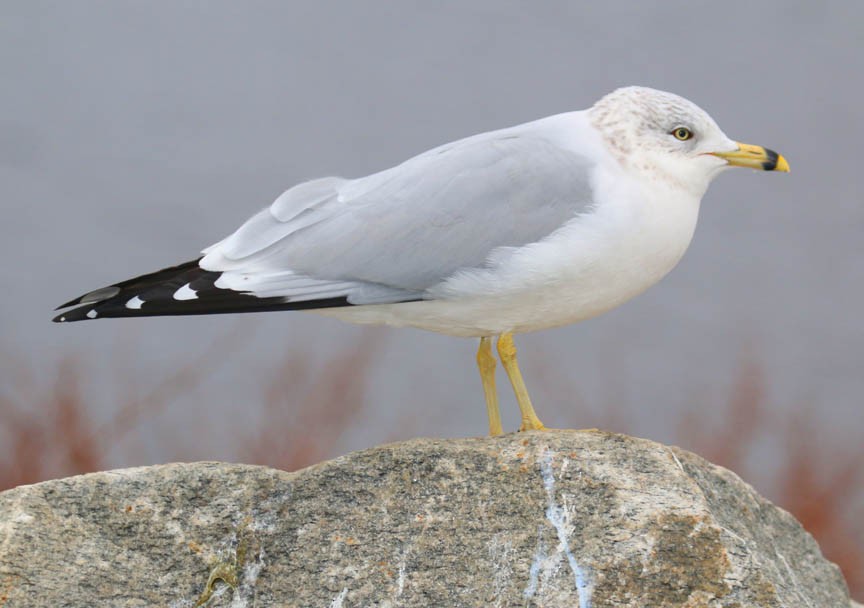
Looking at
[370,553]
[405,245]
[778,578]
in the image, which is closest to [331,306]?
[405,245]

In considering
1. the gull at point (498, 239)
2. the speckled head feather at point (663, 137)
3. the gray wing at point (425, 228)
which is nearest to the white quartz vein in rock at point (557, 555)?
the gull at point (498, 239)

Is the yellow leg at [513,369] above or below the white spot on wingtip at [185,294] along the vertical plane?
below

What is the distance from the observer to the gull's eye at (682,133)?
3320 mm

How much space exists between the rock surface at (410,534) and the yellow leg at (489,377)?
18.3 inches

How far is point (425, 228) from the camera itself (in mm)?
3227

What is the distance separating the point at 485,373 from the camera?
12.0ft

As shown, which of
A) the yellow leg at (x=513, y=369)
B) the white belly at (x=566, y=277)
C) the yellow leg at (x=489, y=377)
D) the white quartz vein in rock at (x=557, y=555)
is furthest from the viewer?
the yellow leg at (x=489, y=377)

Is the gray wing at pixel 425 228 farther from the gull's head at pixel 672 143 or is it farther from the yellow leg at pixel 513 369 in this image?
the yellow leg at pixel 513 369

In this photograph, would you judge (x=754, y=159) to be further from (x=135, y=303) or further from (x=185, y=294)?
(x=135, y=303)

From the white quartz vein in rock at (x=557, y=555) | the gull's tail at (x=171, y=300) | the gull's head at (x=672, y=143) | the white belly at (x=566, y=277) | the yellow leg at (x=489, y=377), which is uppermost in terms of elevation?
the gull's head at (x=672, y=143)

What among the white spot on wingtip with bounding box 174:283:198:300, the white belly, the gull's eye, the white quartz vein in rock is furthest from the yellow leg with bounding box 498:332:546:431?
the white spot on wingtip with bounding box 174:283:198:300

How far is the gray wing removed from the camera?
319 centimetres

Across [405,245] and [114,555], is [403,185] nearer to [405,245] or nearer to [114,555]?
[405,245]

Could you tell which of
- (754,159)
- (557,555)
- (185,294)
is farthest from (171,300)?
(754,159)
